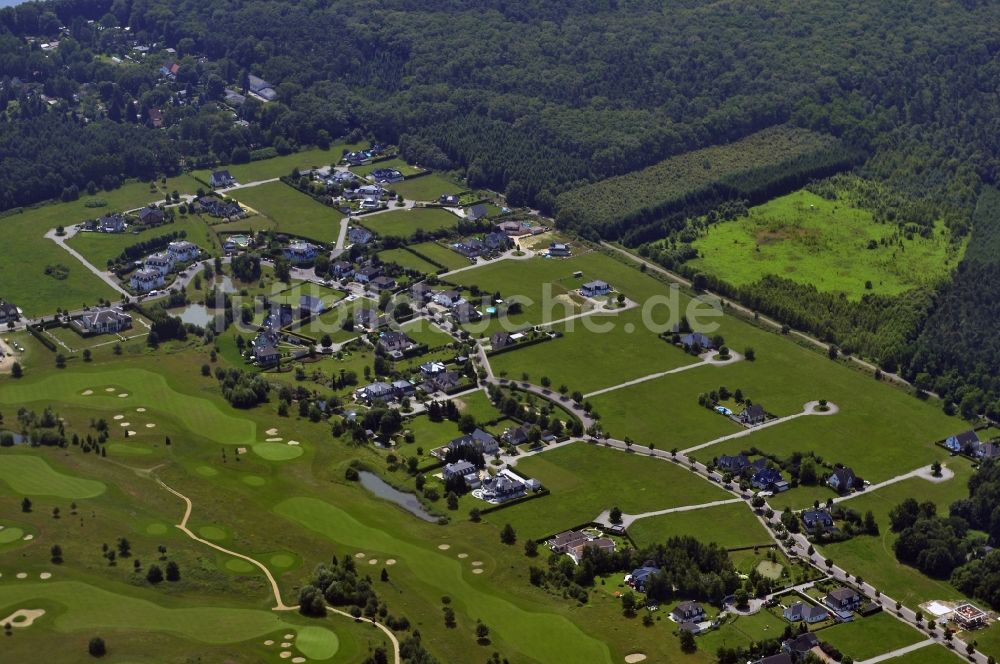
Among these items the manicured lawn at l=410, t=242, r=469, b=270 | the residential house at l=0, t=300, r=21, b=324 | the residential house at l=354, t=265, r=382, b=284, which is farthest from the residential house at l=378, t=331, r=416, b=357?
the residential house at l=0, t=300, r=21, b=324

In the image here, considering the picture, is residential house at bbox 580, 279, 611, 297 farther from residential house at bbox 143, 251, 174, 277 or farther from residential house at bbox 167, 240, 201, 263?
residential house at bbox 143, 251, 174, 277

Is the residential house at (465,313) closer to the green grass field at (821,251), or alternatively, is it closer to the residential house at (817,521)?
the green grass field at (821,251)

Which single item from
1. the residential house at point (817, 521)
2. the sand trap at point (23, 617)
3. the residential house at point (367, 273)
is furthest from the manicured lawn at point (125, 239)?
the residential house at point (817, 521)

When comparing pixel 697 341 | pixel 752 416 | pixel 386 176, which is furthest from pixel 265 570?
pixel 386 176

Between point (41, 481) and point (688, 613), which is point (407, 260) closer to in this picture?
point (41, 481)

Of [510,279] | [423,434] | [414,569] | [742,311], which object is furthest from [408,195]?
[414,569]
